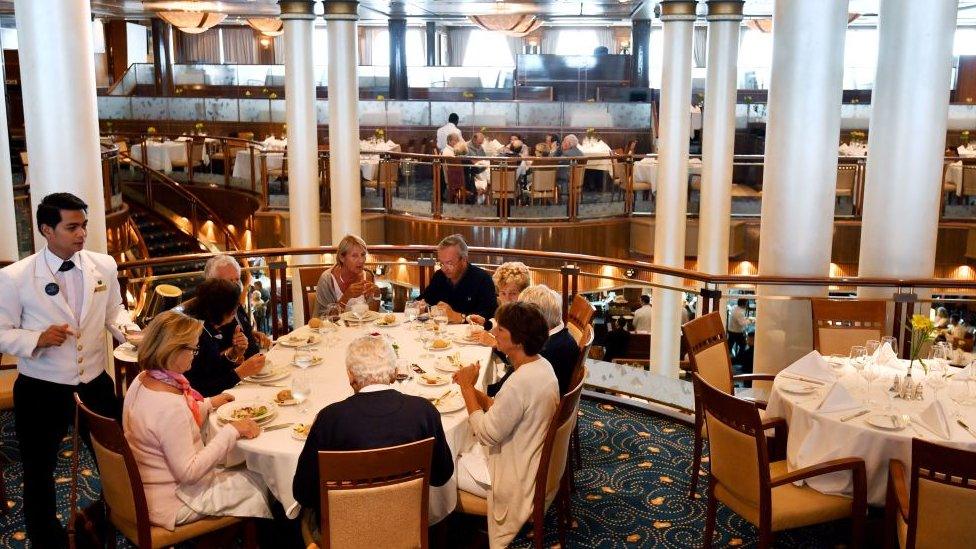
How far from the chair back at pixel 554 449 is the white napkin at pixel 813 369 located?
4.10ft

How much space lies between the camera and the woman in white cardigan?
12.4ft

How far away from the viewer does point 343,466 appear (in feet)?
10.1

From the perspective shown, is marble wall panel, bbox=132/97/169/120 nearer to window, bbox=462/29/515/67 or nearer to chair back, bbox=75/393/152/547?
window, bbox=462/29/515/67

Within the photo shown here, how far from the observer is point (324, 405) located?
13.2ft

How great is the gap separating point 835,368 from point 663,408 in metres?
1.51

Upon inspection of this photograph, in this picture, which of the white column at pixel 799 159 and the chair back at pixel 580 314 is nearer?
the chair back at pixel 580 314

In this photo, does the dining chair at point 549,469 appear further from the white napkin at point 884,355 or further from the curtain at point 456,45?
the curtain at point 456,45

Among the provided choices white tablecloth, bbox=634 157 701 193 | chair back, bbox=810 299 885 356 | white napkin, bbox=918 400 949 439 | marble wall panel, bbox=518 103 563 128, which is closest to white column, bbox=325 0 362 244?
white tablecloth, bbox=634 157 701 193

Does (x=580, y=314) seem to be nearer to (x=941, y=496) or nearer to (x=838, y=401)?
(x=838, y=401)

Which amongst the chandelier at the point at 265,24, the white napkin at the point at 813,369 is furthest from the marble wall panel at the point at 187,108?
the white napkin at the point at 813,369

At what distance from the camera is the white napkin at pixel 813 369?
457 cm

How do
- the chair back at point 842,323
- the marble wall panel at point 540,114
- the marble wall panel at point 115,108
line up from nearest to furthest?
the chair back at point 842,323
the marble wall panel at point 540,114
the marble wall panel at point 115,108

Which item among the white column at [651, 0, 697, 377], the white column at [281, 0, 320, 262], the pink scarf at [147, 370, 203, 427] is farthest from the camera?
the white column at [651, 0, 697, 377]

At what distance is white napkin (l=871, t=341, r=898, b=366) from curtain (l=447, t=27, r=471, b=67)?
22091 mm
